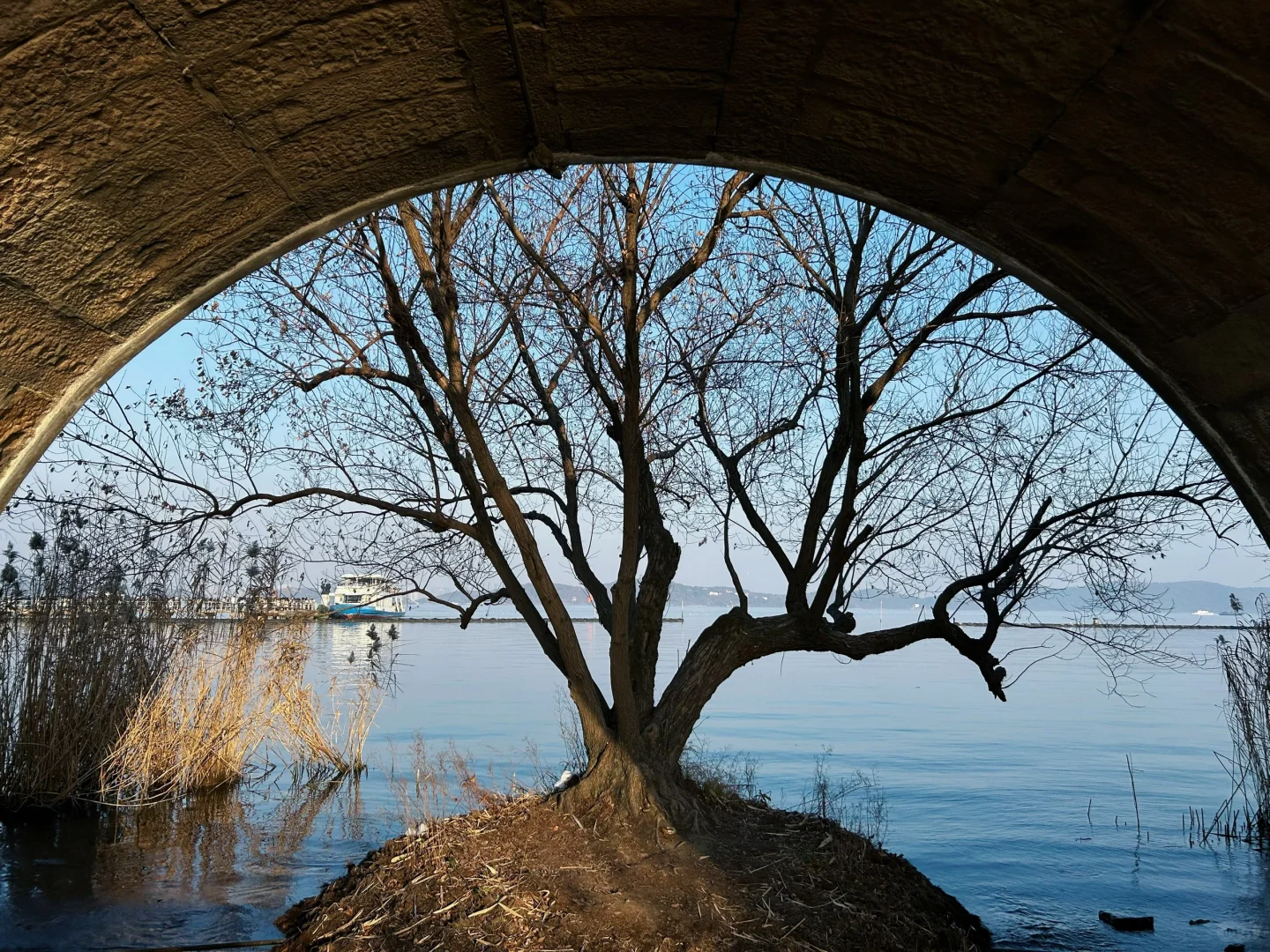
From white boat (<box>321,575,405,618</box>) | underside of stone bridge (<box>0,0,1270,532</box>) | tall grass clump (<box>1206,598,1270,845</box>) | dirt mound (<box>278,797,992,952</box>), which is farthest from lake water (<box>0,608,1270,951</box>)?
underside of stone bridge (<box>0,0,1270,532</box>)

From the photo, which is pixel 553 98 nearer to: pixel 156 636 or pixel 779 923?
pixel 779 923

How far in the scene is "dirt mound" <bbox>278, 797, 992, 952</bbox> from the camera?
5102 mm

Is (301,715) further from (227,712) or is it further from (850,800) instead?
(850,800)

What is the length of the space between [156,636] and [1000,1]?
9739 millimetres

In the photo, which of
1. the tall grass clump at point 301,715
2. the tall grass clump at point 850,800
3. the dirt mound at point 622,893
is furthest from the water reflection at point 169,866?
the tall grass clump at point 850,800

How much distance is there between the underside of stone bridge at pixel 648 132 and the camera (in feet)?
6.07

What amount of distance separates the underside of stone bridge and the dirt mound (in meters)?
3.60

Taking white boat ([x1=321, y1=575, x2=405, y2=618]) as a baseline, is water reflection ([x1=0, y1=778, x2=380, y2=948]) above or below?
below

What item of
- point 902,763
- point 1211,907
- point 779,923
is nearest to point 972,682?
point 902,763

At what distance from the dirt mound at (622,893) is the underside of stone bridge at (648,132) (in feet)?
11.8

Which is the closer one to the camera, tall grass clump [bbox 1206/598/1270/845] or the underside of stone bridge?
the underside of stone bridge

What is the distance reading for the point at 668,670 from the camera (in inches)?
1059

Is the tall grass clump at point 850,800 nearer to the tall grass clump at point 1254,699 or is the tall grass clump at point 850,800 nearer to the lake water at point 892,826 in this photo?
the lake water at point 892,826

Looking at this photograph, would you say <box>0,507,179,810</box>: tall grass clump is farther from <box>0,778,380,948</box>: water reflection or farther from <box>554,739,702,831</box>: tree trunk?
<box>554,739,702,831</box>: tree trunk
